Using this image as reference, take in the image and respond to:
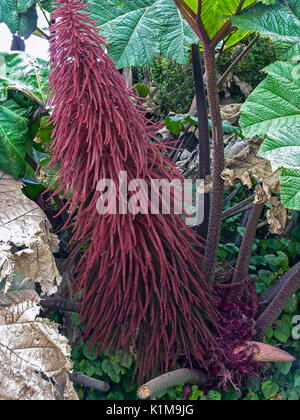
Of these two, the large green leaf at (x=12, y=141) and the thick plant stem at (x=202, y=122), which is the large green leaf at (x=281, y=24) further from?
the large green leaf at (x=12, y=141)

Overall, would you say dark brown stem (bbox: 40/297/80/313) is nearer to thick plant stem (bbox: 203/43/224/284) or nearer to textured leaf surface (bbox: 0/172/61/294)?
textured leaf surface (bbox: 0/172/61/294)

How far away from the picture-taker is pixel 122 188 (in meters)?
0.88

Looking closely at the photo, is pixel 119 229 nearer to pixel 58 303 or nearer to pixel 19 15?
pixel 58 303

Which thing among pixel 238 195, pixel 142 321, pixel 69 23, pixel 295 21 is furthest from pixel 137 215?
pixel 238 195

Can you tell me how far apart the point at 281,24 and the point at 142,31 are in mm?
335

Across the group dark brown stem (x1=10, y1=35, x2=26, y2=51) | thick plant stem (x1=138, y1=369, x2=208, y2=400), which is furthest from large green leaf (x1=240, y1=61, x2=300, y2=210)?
dark brown stem (x1=10, y1=35, x2=26, y2=51)

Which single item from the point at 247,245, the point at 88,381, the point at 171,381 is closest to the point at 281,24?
the point at 247,245

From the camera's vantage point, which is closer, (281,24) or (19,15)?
(281,24)

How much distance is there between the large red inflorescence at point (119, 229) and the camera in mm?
846

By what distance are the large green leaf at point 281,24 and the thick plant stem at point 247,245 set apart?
35 cm

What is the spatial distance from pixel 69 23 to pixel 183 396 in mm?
818

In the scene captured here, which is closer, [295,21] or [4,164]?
[295,21]

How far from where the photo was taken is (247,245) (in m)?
1.15

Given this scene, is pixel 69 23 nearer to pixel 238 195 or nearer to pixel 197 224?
pixel 197 224
